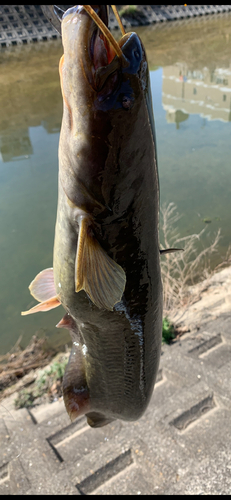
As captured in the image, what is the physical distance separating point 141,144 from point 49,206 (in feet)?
Answer: 13.9

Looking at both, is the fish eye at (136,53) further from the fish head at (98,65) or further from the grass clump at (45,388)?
the grass clump at (45,388)

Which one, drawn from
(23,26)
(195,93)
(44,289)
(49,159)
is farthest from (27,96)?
(195,93)

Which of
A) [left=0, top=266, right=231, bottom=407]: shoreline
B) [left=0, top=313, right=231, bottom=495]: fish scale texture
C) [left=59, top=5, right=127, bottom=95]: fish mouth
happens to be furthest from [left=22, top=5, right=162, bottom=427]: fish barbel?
[left=0, top=266, right=231, bottom=407]: shoreline

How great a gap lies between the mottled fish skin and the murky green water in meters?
1.32

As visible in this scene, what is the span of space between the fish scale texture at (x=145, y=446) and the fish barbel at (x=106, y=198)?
1547mm

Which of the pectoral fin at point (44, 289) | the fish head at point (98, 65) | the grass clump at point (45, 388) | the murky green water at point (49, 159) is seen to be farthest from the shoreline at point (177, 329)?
the fish head at point (98, 65)

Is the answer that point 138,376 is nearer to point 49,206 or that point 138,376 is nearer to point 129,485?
point 129,485

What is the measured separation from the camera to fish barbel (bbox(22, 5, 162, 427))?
88cm

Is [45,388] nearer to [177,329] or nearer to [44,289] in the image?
[177,329]

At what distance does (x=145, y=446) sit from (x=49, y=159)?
3929mm

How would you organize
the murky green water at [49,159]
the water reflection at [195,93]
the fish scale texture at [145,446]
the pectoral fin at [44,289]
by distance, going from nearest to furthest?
1. the pectoral fin at [44,289]
2. the fish scale texture at [145,446]
3. the murky green water at [49,159]
4. the water reflection at [195,93]

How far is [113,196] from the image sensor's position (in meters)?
1.06

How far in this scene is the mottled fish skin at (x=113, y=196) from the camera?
Answer: 0.91m

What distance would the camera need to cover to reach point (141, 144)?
101 cm
